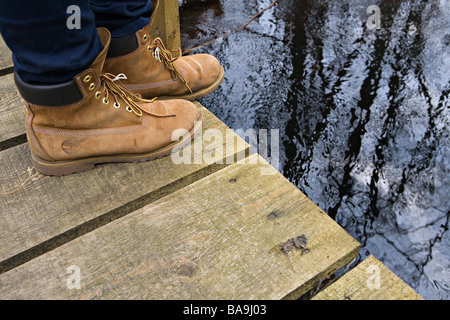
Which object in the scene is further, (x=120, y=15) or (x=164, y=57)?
(x=164, y=57)

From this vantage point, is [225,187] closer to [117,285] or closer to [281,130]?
[117,285]

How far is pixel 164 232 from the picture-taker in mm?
1091

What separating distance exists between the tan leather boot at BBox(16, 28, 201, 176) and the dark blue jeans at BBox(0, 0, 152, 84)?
0.04 metres

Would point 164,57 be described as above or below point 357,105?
above

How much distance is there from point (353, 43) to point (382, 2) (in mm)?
555

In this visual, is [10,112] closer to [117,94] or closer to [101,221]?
[117,94]

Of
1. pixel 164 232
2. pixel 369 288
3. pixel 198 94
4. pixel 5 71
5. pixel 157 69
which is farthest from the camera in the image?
pixel 5 71

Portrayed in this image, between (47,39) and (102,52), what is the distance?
0.15m

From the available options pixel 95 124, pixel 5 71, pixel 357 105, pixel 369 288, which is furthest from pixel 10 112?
pixel 357 105

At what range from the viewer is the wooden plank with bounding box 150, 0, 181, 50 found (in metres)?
1.79

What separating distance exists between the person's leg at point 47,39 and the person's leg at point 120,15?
0.65 feet

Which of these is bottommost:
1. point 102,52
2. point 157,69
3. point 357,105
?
point 357,105

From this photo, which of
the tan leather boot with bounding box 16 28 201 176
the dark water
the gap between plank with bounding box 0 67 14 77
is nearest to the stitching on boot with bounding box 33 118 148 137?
the tan leather boot with bounding box 16 28 201 176

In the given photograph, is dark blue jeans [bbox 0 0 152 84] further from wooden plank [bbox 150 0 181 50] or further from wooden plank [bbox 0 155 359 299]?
wooden plank [bbox 150 0 181 50]
